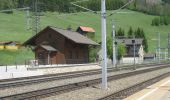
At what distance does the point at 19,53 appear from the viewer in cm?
10419

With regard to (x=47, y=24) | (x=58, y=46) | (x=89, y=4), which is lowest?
(x=58, y=46)

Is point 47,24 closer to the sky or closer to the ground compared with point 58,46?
closer to the sky

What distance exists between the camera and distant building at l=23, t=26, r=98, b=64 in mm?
75875

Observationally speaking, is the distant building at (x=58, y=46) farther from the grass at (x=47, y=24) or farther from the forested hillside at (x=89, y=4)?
the forested hillside at (x=89, y=4)

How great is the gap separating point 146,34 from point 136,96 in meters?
168

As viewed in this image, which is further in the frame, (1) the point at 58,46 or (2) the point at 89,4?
(1) the point at 58,46

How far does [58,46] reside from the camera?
79.9 m

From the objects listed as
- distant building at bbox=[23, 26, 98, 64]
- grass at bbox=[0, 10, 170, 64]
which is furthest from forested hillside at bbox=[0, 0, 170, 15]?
distant building at bbox=[23, 26, 98, 64]

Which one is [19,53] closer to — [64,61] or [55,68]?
[64,61]

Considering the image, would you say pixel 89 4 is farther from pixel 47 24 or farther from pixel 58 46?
pixel 47 24

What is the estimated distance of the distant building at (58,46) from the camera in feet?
249

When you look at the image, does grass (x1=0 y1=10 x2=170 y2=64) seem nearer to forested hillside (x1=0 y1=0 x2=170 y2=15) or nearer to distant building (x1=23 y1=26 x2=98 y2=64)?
forested hillside (x1=0 y1=0 x2=170 y2=15)

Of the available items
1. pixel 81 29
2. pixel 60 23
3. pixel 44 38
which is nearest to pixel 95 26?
pixel 60 23

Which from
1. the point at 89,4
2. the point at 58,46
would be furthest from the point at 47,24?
the point at 89,4
